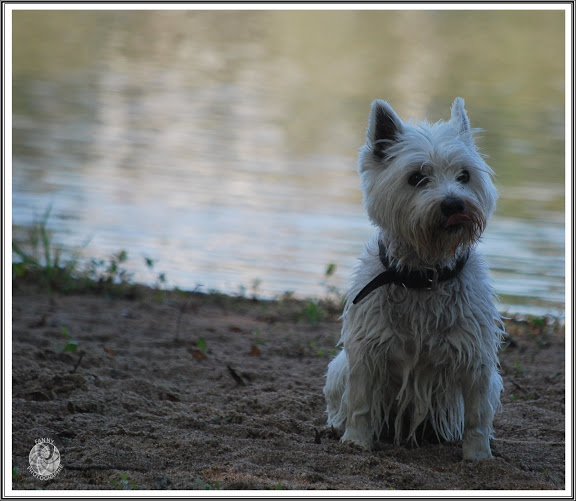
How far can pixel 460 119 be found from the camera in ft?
16.0

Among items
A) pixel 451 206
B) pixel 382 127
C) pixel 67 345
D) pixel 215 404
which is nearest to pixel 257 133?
pixel 67 345

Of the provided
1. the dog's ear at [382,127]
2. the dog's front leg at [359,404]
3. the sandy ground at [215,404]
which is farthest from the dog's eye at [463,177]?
the sandy ground at [215,404]

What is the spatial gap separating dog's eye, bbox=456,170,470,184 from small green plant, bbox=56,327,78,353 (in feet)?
9.68

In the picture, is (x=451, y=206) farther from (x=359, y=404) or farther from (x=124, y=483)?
(x=124, y=483)

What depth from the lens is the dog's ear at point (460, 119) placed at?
4832mm

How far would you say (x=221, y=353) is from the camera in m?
6.77

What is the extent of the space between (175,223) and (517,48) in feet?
51.1

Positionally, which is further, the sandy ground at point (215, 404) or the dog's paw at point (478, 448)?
the dog's paw at point (478, 448)

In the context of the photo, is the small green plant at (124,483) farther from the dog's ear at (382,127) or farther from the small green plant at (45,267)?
the small green plant at (45,267)

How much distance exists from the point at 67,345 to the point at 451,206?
296 centimetres

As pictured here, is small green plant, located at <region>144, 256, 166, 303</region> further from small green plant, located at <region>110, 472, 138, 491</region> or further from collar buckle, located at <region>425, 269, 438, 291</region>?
small green plant, located at <region>110, 472, 138, 491</region>

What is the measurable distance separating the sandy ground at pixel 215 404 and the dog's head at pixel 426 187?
1193 mm

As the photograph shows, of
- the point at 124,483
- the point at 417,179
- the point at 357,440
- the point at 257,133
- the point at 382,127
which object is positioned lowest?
the point at 124,483

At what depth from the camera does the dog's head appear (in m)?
4.49
